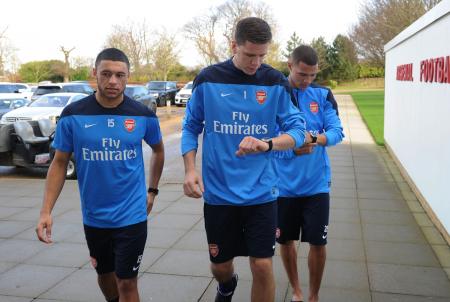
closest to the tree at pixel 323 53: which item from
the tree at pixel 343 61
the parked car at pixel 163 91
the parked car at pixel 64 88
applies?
the tree at pixel 343 61

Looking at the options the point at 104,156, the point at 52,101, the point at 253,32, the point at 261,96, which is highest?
the point at 253,32

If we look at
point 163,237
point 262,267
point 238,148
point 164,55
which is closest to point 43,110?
point 163,237

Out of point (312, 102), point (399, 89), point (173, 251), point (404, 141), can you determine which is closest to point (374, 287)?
point (312, 102)

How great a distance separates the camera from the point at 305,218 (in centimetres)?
393

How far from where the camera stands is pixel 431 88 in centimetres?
748

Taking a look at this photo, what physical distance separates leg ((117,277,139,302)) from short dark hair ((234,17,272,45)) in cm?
158

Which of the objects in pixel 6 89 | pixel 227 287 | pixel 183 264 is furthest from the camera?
pixel 6 89

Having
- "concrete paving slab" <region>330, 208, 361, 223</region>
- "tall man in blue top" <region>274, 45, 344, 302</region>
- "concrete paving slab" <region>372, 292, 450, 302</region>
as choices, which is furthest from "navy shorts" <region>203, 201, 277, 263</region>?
"concrete paving slab" <region>330, 208, 361, 223</region>

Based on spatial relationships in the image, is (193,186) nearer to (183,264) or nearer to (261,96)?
(261,96)

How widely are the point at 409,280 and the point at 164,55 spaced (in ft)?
195

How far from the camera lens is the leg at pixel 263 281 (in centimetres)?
315

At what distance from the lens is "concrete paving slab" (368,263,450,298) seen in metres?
4.41

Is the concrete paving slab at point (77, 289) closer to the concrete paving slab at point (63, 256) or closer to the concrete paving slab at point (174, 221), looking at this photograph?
the concrete paving slab at point (63, 256)

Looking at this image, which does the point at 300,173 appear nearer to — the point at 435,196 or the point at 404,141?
the point at 435,196
